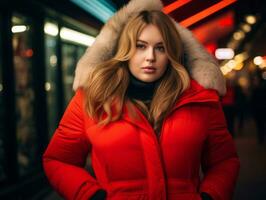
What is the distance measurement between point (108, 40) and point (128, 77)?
0.77 ft

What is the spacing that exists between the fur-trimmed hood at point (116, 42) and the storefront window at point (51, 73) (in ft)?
17.0

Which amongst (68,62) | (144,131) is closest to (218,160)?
(144,131)

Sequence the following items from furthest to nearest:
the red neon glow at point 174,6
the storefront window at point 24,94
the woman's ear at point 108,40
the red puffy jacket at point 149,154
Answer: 1. the red neon glow at point 174,6
2. the storefront window at point 24,94
3. the woman's ear at point 108,40
4. the red puffy jacket at point 149,154

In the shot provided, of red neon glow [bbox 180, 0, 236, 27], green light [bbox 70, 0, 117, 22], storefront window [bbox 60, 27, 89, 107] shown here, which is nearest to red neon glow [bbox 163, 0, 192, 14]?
red neon glow [bbox 180, 0, 236, 27]

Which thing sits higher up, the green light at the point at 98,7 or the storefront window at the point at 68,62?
the green light at the point at 98,7

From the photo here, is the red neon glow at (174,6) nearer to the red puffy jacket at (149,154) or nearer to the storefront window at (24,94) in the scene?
the storefront window at (24,94)

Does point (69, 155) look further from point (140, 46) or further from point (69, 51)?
point (69, 51)

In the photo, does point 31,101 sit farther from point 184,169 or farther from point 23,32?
point 184,169

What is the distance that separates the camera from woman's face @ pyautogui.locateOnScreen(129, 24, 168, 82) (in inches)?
79.9

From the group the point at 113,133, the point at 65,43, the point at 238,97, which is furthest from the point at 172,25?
the point at 238,97

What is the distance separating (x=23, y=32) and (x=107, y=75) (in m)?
4.68

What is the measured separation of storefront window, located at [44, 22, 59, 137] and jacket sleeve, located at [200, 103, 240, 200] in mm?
5398

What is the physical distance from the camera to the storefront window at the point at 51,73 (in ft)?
24.4

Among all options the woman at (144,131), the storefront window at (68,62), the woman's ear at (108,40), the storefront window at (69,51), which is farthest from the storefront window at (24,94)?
the woman at (144,131)
